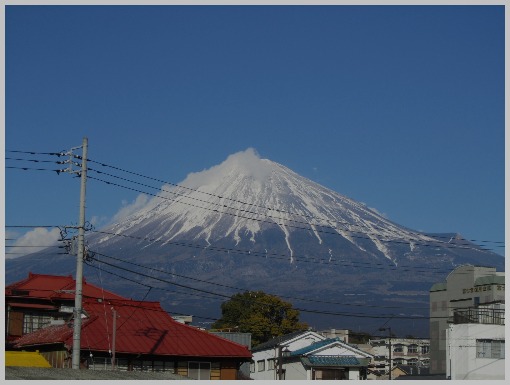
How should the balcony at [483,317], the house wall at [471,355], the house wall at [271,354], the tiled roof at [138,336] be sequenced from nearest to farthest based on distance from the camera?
the tiled roof at [138,336] → the house wall at [471,355] → the balcony at [483,317] → the house wall at [271,354]

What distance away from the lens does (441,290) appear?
113 meters

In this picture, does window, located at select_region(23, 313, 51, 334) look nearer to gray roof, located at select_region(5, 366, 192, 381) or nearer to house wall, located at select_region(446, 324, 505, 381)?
gray roof, located at select_region(5, 366, 192, 381)

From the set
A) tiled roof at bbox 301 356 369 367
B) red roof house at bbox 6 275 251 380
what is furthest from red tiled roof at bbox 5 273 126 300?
tiled roof at bbox 301 356 369 367

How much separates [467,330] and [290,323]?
48.7 meters

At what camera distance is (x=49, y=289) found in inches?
2475

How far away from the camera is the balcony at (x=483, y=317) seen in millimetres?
60875

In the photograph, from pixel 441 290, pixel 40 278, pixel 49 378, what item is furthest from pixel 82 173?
pixel 441 290

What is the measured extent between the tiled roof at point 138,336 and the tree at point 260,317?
4786cm

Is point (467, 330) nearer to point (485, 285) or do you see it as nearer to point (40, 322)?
point (40, 322)

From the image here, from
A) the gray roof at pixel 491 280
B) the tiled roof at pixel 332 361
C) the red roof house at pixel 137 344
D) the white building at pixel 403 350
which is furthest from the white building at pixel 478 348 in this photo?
the white building at pixel 403 350

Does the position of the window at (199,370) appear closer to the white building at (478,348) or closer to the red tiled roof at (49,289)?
the red tiled roof at (49,289)

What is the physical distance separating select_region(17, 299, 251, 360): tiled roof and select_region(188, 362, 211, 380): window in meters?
0.61

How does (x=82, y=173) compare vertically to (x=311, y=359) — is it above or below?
above

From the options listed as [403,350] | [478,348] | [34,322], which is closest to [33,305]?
[34,322]
